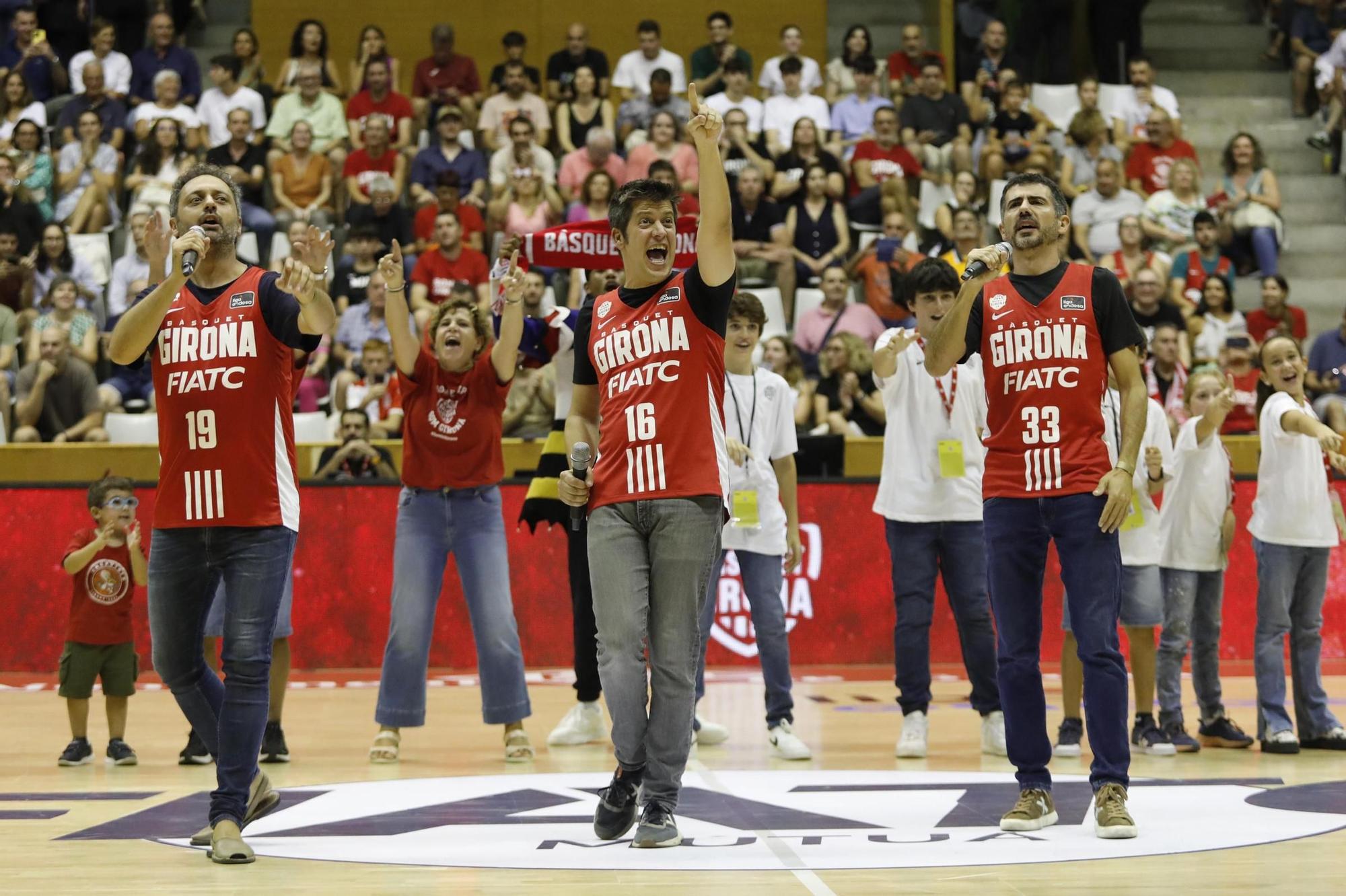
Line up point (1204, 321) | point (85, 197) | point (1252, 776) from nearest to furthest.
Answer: point (1252, 776) < point (1204, 321) < point (85, 197)

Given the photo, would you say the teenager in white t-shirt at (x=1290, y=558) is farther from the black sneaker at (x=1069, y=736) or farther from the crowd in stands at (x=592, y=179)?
the crowd in stands at (x=592, y=179)

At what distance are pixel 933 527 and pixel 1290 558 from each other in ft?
5.46

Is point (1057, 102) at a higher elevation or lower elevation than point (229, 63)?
lower

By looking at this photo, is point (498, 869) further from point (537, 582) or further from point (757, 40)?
point (757, 40)

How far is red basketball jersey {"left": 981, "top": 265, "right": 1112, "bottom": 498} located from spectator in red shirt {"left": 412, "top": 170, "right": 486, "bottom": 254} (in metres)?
9.86

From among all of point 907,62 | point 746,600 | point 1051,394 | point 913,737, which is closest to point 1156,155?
point 907,62

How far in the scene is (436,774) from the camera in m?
7.07

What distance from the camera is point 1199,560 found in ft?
26.4

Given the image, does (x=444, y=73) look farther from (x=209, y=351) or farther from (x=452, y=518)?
(x=209, y=351)

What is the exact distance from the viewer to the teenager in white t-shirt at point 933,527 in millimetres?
7684

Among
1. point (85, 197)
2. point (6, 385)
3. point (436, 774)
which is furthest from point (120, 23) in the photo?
point (436, 774)

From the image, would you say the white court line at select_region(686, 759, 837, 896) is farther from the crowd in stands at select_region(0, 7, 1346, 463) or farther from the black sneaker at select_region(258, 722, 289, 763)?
the crowd in stands at select_region(0, 7, 1346, 463)

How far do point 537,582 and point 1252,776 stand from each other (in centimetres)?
554

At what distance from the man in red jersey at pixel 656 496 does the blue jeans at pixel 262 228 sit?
1066 cm
